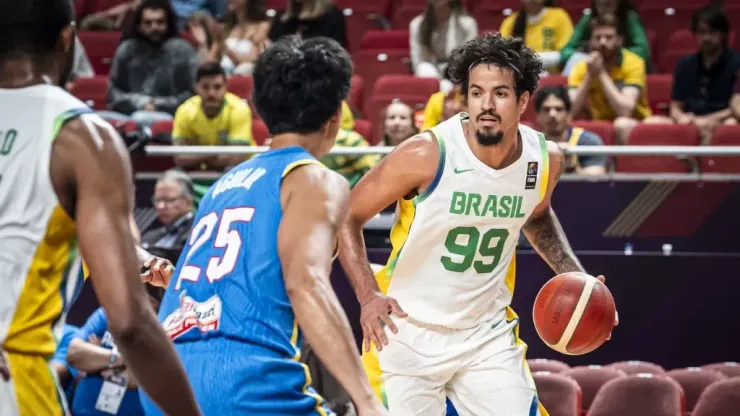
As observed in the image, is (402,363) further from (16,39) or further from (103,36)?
(103,36)

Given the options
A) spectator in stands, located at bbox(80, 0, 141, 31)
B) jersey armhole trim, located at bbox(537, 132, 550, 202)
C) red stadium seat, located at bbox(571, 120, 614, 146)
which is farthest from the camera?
spectator in stands, located at bbox(80, 0, 141, 31)

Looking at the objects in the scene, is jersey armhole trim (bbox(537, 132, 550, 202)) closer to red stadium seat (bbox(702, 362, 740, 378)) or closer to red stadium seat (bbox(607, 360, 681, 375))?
red stadium seat (bbox(607, 360, 681, 375))

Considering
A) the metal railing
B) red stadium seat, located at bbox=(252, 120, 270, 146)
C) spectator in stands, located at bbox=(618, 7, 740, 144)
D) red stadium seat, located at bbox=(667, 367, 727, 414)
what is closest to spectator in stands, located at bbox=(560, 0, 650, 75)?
spectator in stands, located at bbox=(618, 7, 740, 144)

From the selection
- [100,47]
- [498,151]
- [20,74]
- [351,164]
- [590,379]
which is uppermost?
[20,74]

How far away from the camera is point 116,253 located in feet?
8.05

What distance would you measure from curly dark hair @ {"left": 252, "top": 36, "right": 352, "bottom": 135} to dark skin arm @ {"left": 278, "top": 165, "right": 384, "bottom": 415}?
27cm

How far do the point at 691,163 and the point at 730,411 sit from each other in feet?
7.26

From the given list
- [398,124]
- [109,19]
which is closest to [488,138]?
[398,124]

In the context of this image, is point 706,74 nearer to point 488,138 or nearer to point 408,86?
point 408,86

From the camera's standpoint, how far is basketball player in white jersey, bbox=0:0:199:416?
8.02 feet

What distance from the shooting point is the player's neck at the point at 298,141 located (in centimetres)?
348

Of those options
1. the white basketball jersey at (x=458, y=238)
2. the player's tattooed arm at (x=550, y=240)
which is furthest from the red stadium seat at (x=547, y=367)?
the white basketball jersey at (x=458, y=238)

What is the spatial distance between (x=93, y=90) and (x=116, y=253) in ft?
27.9

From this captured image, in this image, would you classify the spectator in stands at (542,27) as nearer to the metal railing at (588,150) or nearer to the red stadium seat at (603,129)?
the red stadium seat at (603,129)
